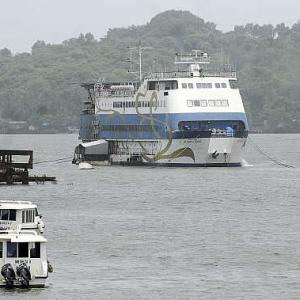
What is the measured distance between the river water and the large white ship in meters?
5.52

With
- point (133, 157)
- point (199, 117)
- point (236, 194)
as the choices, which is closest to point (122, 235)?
point (236, 194)

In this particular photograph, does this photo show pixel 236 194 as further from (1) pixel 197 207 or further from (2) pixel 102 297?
(2) pixel 102 297

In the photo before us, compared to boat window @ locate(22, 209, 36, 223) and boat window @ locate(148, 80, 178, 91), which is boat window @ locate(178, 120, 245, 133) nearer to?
boat window @ locate(148, 80, 178, 91)

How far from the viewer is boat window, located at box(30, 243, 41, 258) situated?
57.4 meters

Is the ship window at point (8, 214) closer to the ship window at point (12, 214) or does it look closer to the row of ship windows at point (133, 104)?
the ship window at point (12, 214)

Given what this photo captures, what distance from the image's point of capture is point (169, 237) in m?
78.9

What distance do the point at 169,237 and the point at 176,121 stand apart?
6482 centimetres

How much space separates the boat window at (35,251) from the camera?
57438mm

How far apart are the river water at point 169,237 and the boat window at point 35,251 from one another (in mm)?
1495

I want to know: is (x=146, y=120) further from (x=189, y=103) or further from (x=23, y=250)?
(x=23, y=250)

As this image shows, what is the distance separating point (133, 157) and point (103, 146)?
21.0 ft

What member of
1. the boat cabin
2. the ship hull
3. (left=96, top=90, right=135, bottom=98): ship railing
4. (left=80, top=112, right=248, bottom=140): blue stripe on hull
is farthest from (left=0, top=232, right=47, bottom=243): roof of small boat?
(left=96, top=90, right=135, bottom=98): ship railing

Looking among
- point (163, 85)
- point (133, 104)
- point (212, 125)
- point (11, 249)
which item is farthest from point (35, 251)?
point (133, 104)

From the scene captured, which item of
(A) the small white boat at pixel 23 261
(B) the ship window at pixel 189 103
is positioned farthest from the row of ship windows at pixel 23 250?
(B) the ship window at pixel 189 103
